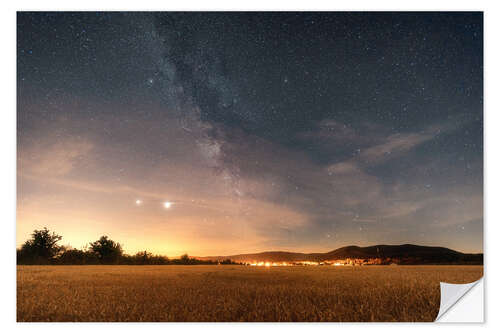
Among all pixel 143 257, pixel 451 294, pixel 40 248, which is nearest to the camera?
pixel 451 294

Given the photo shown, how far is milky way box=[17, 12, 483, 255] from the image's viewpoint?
4793mm

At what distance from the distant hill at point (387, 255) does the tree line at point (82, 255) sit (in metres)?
0.59

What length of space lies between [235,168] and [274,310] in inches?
84.0

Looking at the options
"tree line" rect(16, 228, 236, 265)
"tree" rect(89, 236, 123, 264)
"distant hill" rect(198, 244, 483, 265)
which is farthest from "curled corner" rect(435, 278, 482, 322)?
"tree" rect(89, 236, 123, 264)

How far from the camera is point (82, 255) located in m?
5.30

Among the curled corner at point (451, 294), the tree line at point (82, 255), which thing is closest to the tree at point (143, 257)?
the tree line at point (82, 255)

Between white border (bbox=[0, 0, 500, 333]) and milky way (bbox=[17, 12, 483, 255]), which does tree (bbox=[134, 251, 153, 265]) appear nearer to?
milky way (bbox=[17, 12, 483, 255])

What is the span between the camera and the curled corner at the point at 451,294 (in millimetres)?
4247

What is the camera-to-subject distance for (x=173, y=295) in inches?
170
